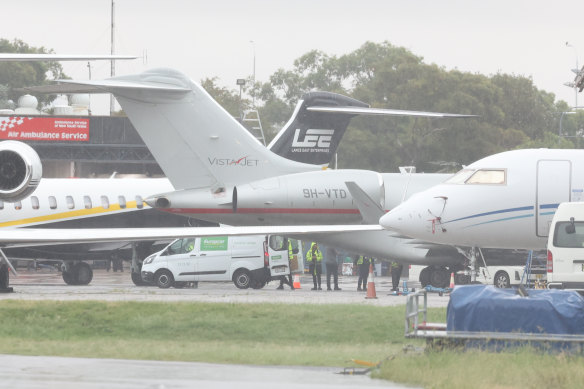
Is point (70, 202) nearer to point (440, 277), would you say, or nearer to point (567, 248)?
point (440, 277)

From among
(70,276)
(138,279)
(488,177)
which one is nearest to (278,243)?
(138,279)

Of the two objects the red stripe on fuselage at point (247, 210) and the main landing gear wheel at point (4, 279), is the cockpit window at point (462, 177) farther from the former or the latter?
the main landing gear wheel at point (4, 279)

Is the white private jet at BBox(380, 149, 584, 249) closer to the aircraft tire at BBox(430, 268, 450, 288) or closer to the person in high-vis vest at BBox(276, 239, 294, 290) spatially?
the aircraft tire at BBox(430, 268, 450, 288)

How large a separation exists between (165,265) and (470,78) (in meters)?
42.4

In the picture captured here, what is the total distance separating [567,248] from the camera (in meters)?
20.1

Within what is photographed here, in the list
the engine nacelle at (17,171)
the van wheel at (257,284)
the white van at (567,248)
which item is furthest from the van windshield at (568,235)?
the van wheel at (257,284)

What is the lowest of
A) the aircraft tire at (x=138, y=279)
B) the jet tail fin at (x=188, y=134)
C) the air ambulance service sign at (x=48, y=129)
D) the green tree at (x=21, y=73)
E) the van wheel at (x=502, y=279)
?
the aircraft tire at (x=138, y=279)

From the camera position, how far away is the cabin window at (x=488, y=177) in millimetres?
23891

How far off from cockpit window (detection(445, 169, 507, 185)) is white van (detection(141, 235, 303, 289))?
8.40m

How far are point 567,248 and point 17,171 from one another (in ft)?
34.6

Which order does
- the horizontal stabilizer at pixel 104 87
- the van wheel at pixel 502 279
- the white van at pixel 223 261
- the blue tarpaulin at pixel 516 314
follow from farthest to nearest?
the white van at pixel 223 261 < the van wheel at pixel 502 279 < the horizontal stabilizer at pixel 104 87 < the blue tarpaulin at pixel 516 314

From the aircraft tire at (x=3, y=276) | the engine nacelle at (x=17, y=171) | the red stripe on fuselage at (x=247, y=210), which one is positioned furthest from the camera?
the red stripe on fuselage at (x=247, y=210)

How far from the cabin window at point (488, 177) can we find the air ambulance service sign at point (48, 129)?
40045 mm

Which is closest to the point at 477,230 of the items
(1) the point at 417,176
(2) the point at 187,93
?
(1) the point at 417,176
